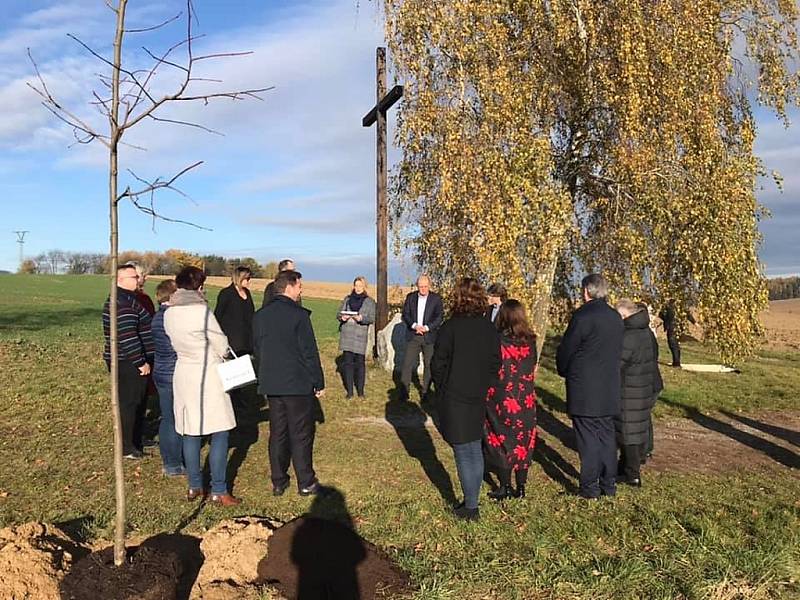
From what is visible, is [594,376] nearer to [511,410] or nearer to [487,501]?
[511,410]

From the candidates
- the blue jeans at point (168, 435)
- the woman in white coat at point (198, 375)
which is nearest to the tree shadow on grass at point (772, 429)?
the woman in white coat at point (198, 375)

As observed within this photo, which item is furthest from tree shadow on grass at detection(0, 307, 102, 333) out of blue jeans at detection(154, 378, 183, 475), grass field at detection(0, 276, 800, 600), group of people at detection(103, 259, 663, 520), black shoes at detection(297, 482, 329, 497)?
black shoes at detection(297, 482, 329, 497)

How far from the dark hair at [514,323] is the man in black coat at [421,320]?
4.01 m

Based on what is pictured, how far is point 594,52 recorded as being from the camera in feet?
34.4

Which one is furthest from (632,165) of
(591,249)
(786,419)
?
(786,419)

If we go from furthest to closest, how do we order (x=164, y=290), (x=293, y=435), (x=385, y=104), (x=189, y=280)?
(x=385, y=104) → (x=164, y=290) → (x=293, y=435) → (x=189, y=280)

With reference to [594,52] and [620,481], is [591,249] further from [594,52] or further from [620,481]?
[620,481]

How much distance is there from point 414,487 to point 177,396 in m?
2.31

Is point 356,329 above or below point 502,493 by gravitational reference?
above

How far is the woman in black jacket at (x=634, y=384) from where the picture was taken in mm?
6312

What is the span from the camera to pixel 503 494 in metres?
6.01

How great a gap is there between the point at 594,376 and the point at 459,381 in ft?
4.11

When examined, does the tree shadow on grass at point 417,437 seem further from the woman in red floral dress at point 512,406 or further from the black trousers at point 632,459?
the black trousers at point 632,459

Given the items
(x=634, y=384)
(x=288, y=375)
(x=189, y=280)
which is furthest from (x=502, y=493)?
(x=189, y=280)
